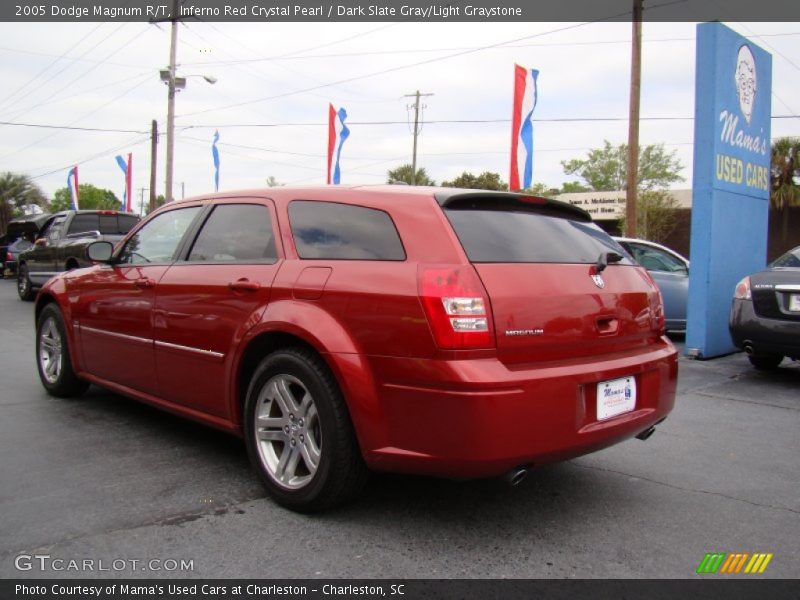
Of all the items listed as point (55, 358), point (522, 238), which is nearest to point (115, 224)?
point (55, 358)

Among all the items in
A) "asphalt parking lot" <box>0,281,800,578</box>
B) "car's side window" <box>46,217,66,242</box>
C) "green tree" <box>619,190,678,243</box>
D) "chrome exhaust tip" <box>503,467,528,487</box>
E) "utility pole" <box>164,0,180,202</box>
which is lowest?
"asphalt parking lot" <box>0,281,800,578</box>

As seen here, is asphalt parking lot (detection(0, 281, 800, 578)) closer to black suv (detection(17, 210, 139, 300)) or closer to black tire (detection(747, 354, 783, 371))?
black tire (detection(747, 354, 783, 371))

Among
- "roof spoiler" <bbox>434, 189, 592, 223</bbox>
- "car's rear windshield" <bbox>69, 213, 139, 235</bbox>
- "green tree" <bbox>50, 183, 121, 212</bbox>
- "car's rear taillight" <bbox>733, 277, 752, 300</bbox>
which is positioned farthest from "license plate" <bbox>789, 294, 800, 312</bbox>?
"green tree" <bbox>50, 183, 121, 212</bbox>

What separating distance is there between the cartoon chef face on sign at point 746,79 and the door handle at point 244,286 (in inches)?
289

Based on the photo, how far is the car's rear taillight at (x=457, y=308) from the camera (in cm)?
272

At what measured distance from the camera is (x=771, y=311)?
6.33 metres

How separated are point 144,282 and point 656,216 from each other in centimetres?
3405

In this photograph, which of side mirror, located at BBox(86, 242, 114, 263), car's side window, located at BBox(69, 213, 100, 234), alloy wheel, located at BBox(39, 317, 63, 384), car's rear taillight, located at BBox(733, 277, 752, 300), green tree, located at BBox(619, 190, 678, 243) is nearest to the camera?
side mirror, located at BBox(86, 242, 114, 263)

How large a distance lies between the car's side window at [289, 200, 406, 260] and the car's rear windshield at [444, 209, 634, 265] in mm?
302

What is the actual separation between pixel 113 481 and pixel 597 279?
267 centimetres

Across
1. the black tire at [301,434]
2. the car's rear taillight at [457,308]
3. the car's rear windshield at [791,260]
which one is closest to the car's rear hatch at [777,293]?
the car's rear windshield at [791,260]

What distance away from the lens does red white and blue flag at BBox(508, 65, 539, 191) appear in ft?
53.4

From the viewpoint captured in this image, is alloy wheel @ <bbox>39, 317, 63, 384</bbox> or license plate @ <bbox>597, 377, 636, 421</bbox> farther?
alloy wheel @ <bbox>39, 317, 63, 384</bbox>

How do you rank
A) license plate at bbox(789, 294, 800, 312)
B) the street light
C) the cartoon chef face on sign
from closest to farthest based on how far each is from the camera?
license plate at bbox(789, 294, 800, 312) < the cartoon chef face on sign < the street light
